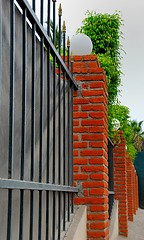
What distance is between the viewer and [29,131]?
2.67 m

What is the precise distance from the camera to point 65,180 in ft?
12.1

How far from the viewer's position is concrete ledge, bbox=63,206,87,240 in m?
3.51

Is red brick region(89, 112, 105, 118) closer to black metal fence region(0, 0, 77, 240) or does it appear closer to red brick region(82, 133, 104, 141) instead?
red brick region(82, 133, 104, 141)

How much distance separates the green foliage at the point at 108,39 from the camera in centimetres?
1075

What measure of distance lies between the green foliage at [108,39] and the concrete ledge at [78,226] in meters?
6.59

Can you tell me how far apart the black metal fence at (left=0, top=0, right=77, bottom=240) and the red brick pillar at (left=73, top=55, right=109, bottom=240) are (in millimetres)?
296

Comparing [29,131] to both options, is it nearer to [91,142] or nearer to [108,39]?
[91,142]

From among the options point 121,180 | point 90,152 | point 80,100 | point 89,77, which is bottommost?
point 121,180

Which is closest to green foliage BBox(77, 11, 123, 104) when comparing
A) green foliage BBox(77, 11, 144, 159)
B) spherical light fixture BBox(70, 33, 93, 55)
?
green foliage BBox(77, 11, 144, 159)

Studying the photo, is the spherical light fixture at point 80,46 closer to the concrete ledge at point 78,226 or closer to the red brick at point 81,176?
the red brick at point 81,176

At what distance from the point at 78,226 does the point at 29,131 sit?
1354mm

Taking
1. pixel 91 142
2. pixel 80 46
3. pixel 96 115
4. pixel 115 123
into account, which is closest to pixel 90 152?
pixel 91 142

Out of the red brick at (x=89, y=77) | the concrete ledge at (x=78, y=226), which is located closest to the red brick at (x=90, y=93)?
the red brick at (x=89, y=77)

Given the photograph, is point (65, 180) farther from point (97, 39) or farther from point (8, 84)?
point (97, 39)
